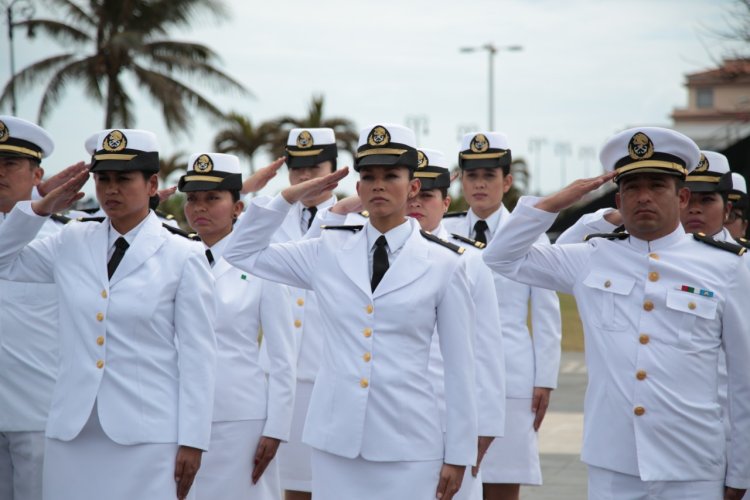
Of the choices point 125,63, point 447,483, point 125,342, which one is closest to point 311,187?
point 125,342

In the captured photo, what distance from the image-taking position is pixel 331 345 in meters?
4.94

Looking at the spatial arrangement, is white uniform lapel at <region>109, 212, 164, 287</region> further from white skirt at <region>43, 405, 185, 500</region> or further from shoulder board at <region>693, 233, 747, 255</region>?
shoulder board at <region>693, 233, 747, 255</region>

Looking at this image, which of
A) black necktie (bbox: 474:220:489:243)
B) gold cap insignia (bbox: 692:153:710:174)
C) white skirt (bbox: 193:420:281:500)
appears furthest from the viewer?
black necktie (bbox: 474:220:489:243)

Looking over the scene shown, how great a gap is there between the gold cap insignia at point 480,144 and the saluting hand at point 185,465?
344 cm

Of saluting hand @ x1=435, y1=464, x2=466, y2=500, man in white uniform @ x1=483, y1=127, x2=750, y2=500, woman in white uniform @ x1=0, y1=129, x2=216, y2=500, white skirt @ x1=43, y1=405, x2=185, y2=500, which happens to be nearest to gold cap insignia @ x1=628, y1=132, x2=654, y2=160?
man in white uniform @ x1=483, y1=127, x2=750, y2=500

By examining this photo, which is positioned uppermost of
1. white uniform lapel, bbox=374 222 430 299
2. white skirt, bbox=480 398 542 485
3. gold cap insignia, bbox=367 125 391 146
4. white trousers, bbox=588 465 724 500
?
gold cap insignia, bbox=367 125 391 146

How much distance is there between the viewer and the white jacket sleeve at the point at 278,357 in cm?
613

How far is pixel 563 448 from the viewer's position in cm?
1110

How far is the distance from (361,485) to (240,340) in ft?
5.15

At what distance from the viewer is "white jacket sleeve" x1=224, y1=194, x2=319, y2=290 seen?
516cm

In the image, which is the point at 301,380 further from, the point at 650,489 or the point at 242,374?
the point at 650,489

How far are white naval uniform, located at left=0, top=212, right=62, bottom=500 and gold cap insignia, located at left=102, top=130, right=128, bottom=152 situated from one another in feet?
3.62

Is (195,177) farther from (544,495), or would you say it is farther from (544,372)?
(544,495)

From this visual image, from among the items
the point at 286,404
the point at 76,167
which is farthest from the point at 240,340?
the point at 76,167
